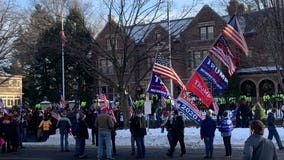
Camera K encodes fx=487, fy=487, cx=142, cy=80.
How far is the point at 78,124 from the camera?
17.8 m

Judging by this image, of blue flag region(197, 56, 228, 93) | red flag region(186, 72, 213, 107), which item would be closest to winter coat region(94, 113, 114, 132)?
red flag region(186, 72, 213, 107)

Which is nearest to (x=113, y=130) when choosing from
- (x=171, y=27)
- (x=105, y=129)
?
(x=105, y=129)

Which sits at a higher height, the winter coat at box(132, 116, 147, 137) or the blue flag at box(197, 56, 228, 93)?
the blue flag at box(197, 56, 228, 93)

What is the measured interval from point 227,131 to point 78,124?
5.35m

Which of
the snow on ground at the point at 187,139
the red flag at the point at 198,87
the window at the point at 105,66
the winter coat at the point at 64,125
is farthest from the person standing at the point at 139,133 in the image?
the window at the point at 105,66

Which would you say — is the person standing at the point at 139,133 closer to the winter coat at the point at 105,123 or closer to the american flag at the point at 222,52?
the winter coat at the point at 105,123

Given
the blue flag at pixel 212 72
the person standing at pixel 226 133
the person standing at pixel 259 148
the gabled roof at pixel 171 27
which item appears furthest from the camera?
the gabled roof at pixel 171 27

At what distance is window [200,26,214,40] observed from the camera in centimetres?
5138

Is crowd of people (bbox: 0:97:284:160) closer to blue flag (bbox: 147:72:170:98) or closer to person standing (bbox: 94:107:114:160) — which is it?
person standing (bbox: 94:107:114:160)

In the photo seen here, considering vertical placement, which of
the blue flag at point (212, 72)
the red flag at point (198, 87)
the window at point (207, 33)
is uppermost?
the window at point (207, 33)

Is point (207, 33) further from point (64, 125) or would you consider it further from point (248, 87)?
point (64, 125)

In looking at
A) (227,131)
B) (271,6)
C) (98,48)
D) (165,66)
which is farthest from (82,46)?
(227,131)

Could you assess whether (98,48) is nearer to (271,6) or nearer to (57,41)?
(57,41)

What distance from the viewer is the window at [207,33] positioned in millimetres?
51375
